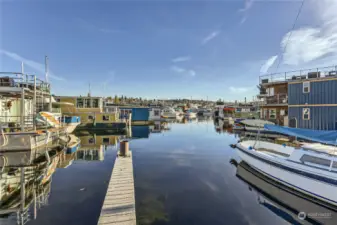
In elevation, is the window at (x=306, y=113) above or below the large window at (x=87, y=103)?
below

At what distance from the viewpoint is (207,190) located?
848 cm

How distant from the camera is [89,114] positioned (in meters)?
31.5

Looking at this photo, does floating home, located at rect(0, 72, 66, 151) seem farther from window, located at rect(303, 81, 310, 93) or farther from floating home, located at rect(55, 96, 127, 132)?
window, located at rect(303, 81, 310, 93)

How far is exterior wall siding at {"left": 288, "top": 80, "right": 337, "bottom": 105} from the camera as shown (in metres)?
18.9

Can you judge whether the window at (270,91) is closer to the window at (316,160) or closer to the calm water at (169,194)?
the calm water at (169,194)

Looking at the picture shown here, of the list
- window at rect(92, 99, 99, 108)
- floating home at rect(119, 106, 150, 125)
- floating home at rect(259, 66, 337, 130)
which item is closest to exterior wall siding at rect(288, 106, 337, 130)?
floating home at rect(259, 66, 337, 130)

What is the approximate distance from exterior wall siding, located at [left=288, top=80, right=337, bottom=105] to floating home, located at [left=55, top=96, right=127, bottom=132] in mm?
23786

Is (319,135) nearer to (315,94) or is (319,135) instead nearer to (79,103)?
(315,94)

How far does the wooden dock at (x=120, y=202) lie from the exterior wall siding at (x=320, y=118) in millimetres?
20298

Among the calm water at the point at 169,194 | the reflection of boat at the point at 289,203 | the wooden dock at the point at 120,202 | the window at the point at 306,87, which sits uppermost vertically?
the window at the point at 306,87

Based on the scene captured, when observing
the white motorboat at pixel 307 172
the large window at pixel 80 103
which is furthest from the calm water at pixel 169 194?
the large window at pixel 80 103

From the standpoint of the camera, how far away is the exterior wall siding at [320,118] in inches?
742

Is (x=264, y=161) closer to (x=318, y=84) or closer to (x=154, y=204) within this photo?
(x=154, y=204)

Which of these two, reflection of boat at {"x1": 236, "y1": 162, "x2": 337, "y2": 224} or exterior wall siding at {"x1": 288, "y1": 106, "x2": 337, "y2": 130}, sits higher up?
exterior wall siding at {"x1": 288, "y1": 106, "x2": 337, "y2": 130}
